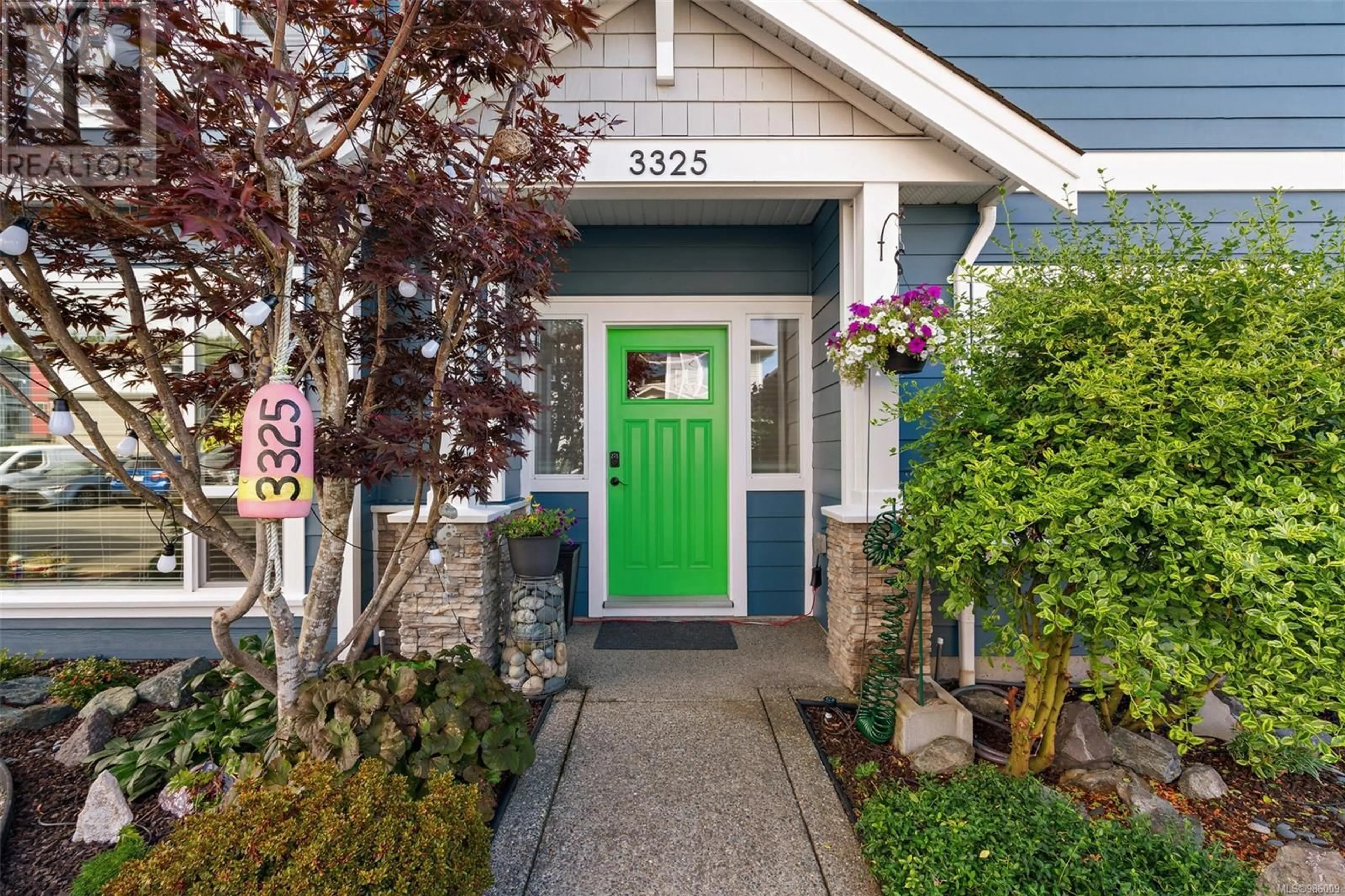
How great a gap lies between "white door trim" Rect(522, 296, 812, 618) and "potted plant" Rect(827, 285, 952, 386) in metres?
1.25

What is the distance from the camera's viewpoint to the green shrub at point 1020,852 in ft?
5.02

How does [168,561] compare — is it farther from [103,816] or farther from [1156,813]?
[1156,813]

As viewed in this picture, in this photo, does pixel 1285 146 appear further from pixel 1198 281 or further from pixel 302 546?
pixel 302 546

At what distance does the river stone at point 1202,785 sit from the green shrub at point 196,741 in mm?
3223

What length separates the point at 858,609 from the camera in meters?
2.88

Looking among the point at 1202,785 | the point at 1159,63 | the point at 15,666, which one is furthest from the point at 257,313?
the point at 1159,63

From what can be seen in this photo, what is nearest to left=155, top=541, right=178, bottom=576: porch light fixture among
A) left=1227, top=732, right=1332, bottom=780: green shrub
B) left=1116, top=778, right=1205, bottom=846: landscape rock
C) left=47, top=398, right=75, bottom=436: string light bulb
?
left=47, top=398, right=75, bottom=436: string light bulb

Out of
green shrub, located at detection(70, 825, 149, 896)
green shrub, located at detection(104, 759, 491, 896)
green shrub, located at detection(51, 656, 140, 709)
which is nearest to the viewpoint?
green shrub, located at detection(104, 759, 491, 896)

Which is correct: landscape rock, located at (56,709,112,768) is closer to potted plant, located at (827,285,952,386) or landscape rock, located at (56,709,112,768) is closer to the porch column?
the porch column

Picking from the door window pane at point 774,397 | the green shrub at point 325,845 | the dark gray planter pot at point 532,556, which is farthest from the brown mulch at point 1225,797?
the door window pane at point 774,397

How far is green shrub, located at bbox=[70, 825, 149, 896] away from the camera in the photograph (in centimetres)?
157

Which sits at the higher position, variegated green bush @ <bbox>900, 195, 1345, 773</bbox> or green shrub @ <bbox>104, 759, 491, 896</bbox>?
variegated green bush @ <bbox>900, 195, 1345, 773</bbox>

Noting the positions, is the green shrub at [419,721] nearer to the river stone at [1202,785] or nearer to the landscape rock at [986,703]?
the landscape rock at [986,703]

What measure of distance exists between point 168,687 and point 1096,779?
3856mm
